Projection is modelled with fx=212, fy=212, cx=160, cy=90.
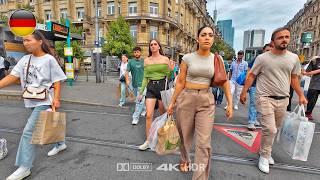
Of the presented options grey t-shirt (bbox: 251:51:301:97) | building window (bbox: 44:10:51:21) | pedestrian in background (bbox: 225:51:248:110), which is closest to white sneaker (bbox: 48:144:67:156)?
grey t-shirt (bbox: 251:51:301:97)

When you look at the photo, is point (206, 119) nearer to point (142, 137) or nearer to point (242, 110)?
point (142, 137)

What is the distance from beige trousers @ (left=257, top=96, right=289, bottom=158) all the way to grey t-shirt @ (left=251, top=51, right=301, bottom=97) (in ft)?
0.36

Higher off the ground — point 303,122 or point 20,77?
point 20,77

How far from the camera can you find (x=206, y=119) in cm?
239

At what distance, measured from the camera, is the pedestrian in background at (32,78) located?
258 centimetres

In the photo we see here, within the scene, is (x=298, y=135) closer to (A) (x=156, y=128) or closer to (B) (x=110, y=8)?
(A) (x=156, y=128)

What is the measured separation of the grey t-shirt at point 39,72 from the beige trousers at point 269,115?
273 centimetres

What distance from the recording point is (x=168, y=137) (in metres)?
2.58

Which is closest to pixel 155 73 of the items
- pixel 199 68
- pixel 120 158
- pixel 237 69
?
pixel 199 68

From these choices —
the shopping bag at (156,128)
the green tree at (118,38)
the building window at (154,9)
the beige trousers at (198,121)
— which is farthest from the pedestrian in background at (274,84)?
the building window at (154,9)

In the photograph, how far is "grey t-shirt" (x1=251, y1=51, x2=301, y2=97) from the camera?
2.76 meters

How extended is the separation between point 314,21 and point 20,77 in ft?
223

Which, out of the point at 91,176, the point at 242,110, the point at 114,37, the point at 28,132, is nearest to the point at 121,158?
the point at 91,176

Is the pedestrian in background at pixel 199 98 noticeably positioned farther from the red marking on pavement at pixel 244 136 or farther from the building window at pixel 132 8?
the building window at pixel 132 8
